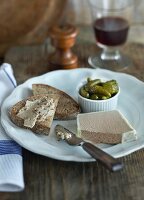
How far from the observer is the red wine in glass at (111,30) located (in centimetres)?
129

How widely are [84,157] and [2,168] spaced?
0.16 m

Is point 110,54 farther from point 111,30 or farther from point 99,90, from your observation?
point 99,90

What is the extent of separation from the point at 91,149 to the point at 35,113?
6.5 inches

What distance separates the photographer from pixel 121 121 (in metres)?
0.90

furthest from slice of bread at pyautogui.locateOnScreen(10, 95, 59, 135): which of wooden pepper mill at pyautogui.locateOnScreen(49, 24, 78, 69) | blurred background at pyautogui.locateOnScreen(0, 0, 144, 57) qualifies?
blurred background at pyautogui.locateOnScreen(0, 0, 144, 57)

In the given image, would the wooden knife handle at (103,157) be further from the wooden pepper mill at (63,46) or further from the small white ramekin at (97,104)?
the wooden pepper mill at (63,46)

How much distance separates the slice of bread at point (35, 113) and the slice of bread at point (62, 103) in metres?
0.02

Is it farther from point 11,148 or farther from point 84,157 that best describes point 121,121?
point 11,148

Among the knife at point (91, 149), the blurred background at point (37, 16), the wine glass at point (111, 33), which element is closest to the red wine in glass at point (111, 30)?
the wine glass at point (111, 33)

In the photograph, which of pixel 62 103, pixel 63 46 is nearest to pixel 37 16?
pixel 63 46

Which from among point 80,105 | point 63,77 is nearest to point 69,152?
point 80,105

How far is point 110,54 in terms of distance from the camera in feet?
4.44

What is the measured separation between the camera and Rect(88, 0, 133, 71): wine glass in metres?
1.29

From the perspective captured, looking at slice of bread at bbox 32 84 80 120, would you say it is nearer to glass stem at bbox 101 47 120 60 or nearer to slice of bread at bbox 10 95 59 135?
slice of bread at bbox 10 95 59 135
